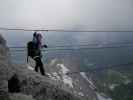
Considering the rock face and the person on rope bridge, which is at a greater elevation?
the person on rope bridge

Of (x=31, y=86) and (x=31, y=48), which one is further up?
(x=31, y=48)

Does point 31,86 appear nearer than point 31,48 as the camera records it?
No

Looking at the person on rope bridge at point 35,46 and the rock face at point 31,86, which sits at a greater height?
the person on rope bridge at point 35,46

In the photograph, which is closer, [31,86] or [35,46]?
[35,46]

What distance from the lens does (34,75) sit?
68.9 ft

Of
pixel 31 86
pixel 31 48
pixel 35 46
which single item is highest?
pixel 35 46

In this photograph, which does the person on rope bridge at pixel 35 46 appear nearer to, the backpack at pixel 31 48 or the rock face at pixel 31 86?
the backpack at pixel 31 48

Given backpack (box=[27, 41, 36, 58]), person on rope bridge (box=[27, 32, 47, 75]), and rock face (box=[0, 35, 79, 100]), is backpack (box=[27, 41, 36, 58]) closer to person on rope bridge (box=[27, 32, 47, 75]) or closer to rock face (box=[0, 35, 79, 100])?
person on rope bridge (box=[27, 32, 47, 75])

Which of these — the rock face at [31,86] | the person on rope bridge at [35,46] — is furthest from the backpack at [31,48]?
the rock face at [31,86]

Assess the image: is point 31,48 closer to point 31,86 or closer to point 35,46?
point 35,46

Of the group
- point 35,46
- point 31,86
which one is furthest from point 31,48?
point 31,86

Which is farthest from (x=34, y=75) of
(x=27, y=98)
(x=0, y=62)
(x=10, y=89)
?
(x=27, y=98)

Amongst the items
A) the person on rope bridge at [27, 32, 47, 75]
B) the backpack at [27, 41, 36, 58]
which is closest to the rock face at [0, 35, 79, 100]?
the backpack at [27, 41, 36, 58]

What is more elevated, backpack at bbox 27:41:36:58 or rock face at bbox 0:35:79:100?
backpack at bbox 27:41:36:58
